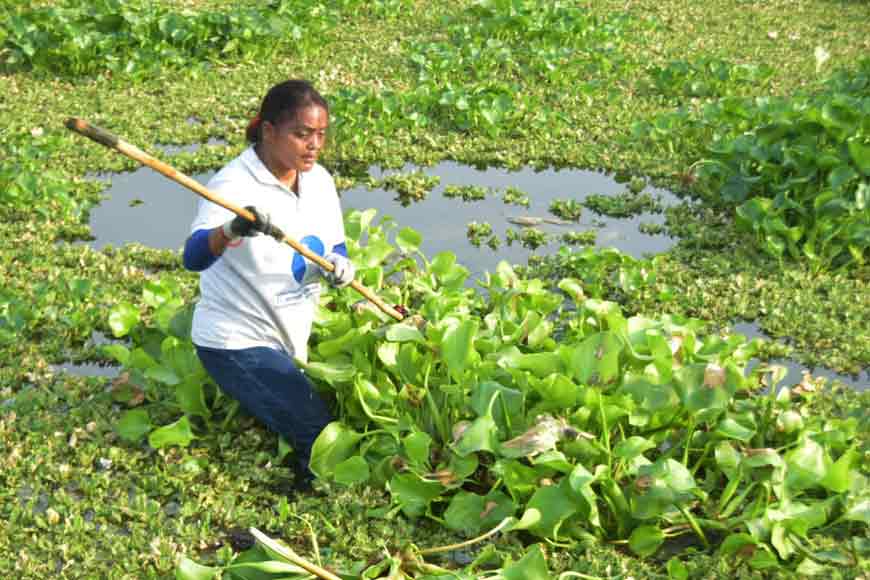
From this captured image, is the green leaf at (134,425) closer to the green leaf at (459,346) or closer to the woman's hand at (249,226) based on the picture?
the woman's hand at (249,226)

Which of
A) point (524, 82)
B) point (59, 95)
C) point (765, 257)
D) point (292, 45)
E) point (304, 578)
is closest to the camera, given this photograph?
point (304, 578)

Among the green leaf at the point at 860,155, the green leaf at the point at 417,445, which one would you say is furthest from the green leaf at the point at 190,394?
the green leaf at the point at 860,155

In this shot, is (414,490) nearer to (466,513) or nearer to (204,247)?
(466,513)

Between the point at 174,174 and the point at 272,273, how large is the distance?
756 mm

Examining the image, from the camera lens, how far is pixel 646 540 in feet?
12.4

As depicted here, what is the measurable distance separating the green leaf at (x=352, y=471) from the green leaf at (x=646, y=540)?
1013 mm

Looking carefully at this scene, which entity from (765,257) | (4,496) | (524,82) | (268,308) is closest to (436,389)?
(268,308)

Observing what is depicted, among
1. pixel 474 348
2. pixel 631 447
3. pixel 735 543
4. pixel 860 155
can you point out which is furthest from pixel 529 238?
pixel 735 543

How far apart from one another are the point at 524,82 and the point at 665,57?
1.77 m

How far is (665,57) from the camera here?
10.3 m

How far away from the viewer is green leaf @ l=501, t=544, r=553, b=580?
3.33 meters

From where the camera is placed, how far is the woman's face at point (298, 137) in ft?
13.1

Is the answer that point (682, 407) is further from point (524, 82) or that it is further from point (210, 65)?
point (210, 65)

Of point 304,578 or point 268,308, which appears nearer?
point 304,578
